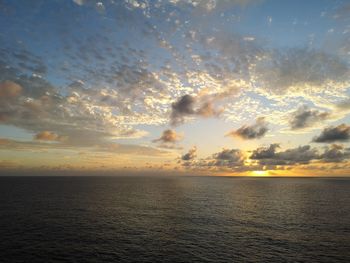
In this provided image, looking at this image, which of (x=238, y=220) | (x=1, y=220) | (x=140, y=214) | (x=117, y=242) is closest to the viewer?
(x=117, y=242)

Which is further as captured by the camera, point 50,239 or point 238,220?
point 238,220

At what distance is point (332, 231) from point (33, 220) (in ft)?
251

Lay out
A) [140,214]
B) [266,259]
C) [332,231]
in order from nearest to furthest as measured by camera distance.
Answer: [266,259]
[332,231]
[140,214]

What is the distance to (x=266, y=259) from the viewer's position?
46250 millimetres

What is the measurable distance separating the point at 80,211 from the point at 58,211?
270 inches

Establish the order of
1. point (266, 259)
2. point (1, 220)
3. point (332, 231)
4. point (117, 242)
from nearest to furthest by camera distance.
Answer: point (266, 259) < point (117, 242) < point (332, 231) < point (1, 220)

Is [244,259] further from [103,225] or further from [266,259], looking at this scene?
[103,225]

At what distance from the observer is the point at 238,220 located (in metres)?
79.0

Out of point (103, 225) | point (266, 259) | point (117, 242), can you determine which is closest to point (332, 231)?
point (266, 259)

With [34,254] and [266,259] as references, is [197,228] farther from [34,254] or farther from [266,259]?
[34,254]

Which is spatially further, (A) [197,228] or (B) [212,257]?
(A) [197,228]

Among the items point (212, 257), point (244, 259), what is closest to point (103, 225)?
point (212, 257)

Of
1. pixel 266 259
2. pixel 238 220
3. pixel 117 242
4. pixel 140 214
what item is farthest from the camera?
pixel 140 214

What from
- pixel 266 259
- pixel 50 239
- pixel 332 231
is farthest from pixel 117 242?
pixel 332 231
